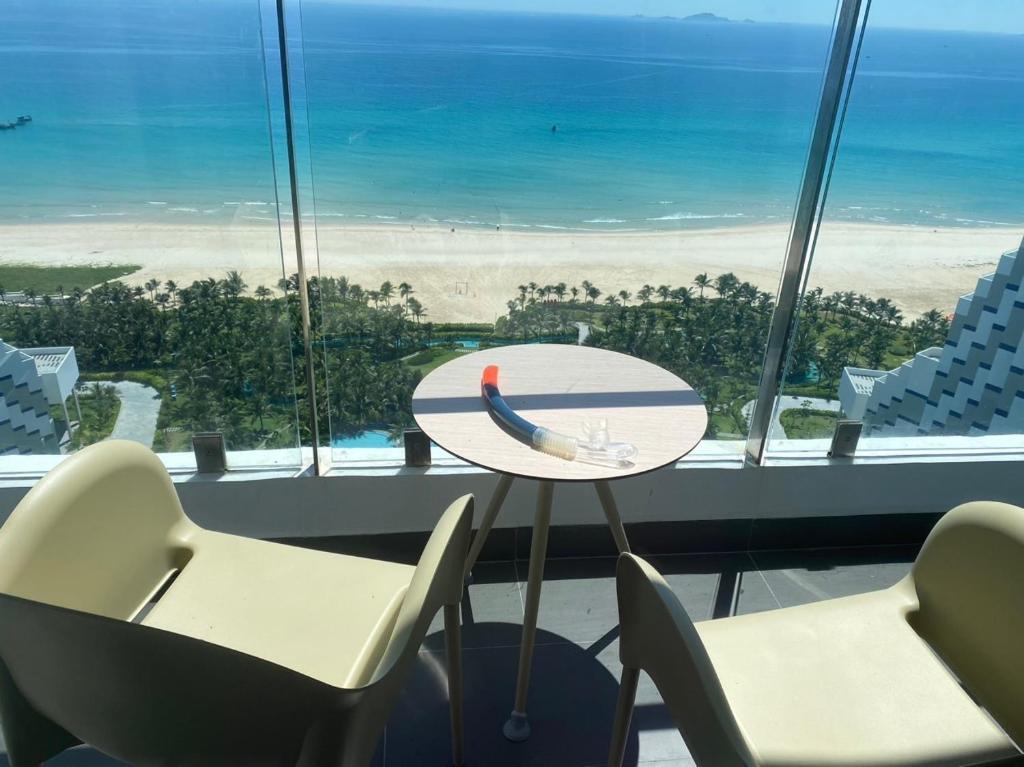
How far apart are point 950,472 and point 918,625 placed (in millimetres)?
1189

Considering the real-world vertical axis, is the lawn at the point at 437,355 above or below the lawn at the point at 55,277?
below

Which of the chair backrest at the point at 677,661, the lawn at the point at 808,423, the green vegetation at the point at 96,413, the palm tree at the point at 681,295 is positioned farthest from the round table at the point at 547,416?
the green vegetation at the point at 96,413

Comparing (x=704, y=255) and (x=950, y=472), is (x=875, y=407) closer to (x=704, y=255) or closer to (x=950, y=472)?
(x=950, y=472)

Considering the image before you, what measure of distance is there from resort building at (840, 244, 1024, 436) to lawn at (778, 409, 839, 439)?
0.06 m

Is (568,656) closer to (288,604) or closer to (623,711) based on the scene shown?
(623,711)

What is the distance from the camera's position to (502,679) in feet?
6.31

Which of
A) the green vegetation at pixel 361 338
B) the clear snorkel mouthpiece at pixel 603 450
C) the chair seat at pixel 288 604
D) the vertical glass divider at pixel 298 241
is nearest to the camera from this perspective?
the chair seat at pixel 288 604

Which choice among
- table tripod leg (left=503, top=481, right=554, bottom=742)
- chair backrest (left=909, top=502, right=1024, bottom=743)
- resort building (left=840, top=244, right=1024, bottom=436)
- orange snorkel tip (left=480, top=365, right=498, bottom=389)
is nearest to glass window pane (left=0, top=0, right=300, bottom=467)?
orange snorkel tip (left=480, top=365, right=498, bottom=389)

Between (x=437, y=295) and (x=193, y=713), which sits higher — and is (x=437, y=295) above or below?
above

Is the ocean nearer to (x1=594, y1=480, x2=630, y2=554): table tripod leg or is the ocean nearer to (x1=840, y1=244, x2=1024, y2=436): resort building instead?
(x1=840, y1=244, x2=1024, y2=436): resort building

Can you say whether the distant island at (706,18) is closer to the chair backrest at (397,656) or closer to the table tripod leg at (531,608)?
the table tripod leg at (531,608)

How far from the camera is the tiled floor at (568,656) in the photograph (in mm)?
1729

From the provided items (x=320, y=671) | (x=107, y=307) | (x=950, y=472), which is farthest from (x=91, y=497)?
(x=950, y=472)

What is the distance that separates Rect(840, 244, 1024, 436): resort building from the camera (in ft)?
7.36
